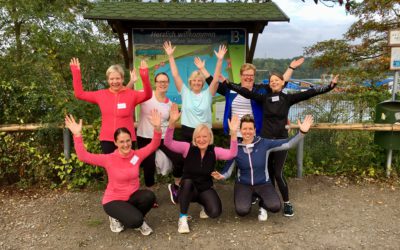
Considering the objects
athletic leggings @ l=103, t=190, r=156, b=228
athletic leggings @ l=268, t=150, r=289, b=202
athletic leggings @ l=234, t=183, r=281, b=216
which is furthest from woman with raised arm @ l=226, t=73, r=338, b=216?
athletic leggings @ l=103, t=190, r=156, b=228

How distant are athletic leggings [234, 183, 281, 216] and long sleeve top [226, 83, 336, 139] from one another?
662 mm

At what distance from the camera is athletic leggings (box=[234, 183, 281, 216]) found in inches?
150

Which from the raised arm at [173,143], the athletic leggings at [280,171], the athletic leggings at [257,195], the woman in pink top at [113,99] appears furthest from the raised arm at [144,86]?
the athletic leggings at [280,171]

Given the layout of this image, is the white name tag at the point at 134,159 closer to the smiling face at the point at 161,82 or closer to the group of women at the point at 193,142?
the group of women at the point at 193,142

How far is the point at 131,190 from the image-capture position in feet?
12.0

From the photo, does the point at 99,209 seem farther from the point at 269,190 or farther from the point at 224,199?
the point at 269,190

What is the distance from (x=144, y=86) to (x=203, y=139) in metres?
0.97

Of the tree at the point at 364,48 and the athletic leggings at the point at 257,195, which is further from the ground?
the tree at the point at 364,48

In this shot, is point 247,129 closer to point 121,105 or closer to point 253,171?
point 253,171

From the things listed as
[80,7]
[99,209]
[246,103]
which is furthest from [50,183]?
[80,7]

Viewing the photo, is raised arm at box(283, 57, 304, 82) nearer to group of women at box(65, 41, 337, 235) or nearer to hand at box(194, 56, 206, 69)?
group of women at box(65, 41, 337, 235)

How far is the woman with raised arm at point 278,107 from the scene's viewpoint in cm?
408

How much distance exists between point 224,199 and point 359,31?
864cm

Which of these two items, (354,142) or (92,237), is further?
(354,142)
